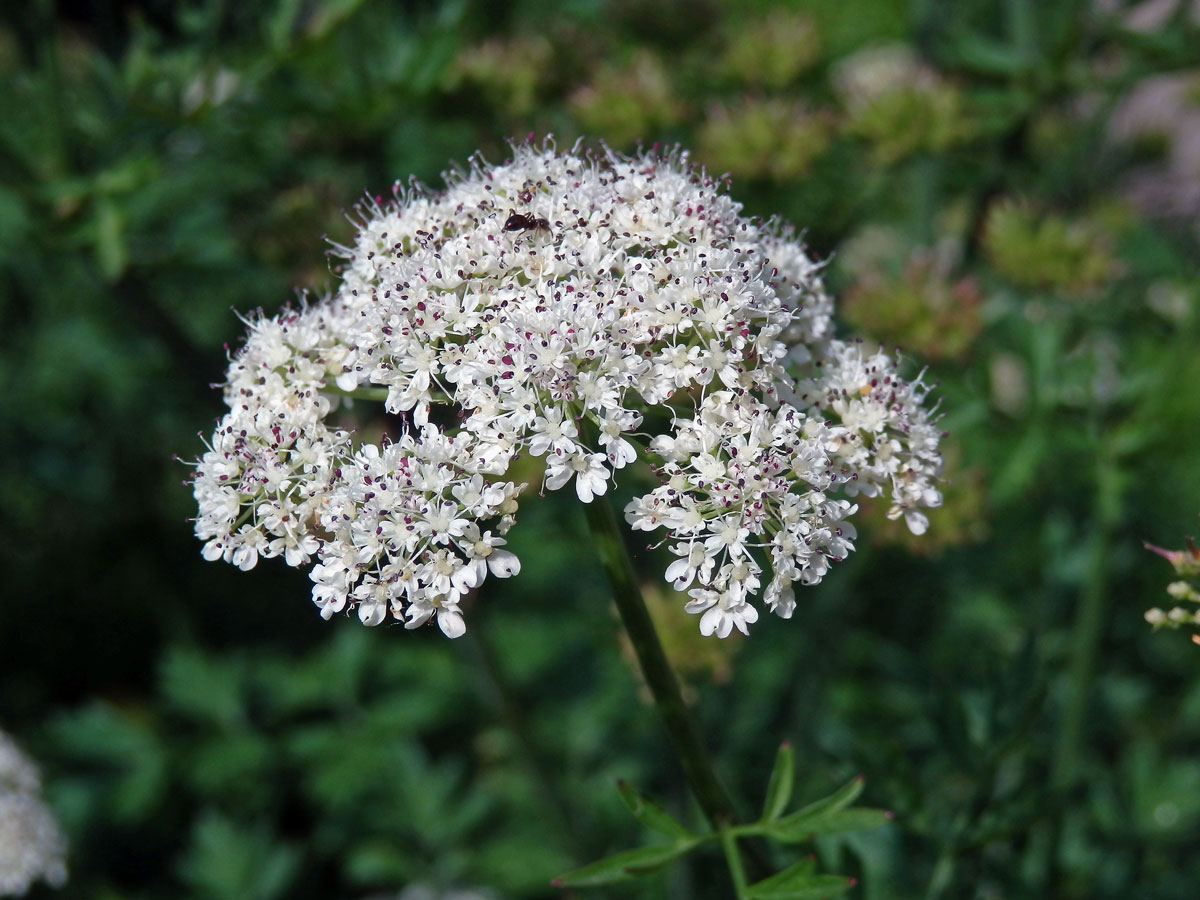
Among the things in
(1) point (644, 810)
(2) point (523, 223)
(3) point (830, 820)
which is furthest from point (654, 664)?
(2) point (523, 223)

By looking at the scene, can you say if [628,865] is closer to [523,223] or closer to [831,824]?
[831,824]

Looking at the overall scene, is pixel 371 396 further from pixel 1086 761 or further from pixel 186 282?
pixel 1086 761

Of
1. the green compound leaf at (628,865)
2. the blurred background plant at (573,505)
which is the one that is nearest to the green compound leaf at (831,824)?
the green compound leaf at (628,865)

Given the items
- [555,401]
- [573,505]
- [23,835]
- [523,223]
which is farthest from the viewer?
[573,505]

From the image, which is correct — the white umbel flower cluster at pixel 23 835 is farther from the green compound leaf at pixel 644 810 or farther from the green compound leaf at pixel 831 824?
the green compound leaf at pixel 831 824

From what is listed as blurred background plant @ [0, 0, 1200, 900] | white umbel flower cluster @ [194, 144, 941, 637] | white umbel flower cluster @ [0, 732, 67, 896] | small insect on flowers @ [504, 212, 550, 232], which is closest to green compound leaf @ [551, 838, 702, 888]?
white umbel flower cluster @ [194, 144, 941, 637]

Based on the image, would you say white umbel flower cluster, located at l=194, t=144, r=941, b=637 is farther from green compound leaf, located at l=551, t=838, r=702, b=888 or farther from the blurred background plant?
the blurred background plant
